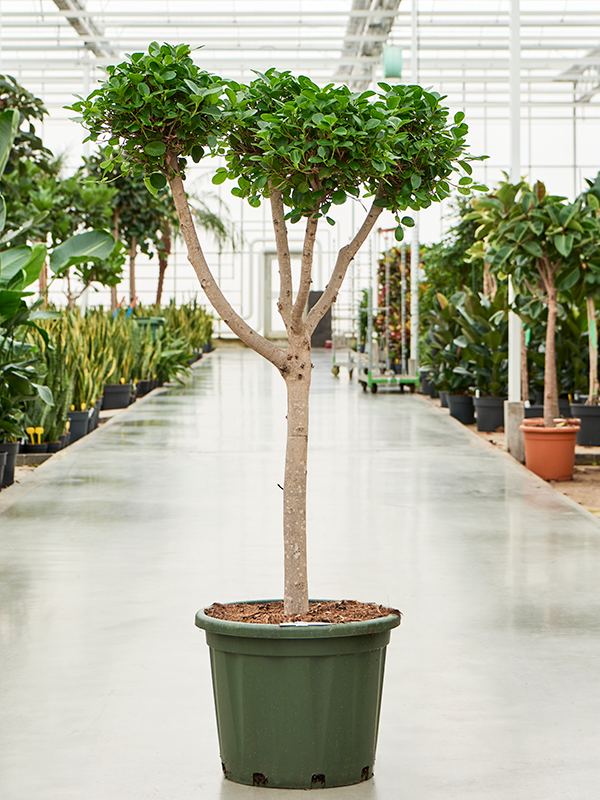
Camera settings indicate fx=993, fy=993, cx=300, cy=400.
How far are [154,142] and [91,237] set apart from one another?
15.9 ft

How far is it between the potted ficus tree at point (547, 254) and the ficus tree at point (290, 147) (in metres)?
4.13

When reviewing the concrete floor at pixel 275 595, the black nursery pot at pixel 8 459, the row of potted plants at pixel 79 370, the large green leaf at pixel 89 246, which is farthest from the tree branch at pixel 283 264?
the large green leaf at pixel 89 246

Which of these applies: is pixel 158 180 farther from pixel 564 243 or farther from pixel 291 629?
pixel 564 243

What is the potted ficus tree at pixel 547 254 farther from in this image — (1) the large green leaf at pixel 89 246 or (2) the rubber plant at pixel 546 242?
(1) the large green leaf at pixel 89 246

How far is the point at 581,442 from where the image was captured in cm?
776

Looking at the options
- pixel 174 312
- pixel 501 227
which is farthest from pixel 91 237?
pixel 174 312

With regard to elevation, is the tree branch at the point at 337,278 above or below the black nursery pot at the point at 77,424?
above

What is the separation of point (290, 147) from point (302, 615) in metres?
1.01

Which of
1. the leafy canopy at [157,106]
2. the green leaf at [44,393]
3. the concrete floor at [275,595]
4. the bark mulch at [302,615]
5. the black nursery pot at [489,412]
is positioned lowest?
A: the concrete floor at [275,595]

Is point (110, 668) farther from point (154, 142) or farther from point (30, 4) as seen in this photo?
point (30, 4)

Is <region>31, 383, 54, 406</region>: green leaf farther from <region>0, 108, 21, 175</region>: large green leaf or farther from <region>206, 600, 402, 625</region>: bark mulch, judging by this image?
<region>206, 600, 402, 625</region>: bark mulch

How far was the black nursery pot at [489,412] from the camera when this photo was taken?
353 inches

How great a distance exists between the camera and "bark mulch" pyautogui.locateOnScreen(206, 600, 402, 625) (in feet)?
7.14

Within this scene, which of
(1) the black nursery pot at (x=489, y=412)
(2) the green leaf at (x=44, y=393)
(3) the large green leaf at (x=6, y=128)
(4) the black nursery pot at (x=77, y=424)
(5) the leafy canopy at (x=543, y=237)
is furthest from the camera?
(1) the black nursery pot at (x=489, y=412)
